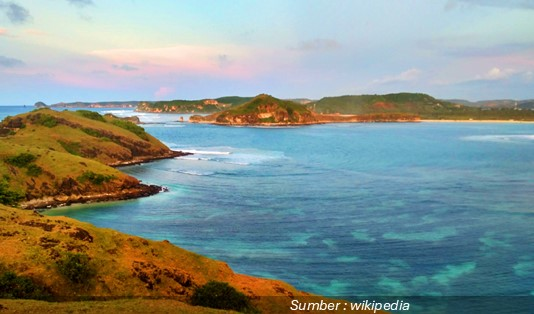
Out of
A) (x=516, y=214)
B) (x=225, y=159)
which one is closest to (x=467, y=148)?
(x=225, y=159)

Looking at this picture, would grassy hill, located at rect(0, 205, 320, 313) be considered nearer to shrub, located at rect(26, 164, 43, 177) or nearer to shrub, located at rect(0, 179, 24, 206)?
shrub, located at rect(0, 179, 24, 206)

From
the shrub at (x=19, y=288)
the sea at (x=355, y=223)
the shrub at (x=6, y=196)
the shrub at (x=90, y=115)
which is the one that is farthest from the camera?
the shrub at (x=90, y=115)

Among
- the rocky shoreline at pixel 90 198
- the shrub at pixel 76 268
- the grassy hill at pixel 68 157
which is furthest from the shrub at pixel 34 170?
the shrub at pixel 76 268

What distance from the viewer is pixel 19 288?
2025 cm

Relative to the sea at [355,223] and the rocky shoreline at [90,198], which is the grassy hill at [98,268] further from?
the rocky shoreline at [90,198]

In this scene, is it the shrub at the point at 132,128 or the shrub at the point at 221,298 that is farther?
the shrub at the point at 132,128

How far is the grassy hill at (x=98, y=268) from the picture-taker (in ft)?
70.2

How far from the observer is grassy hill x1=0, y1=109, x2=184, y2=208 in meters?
59.3

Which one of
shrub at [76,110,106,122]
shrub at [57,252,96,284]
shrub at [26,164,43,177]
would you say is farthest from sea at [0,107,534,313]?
shrub at [76,110,106,122]

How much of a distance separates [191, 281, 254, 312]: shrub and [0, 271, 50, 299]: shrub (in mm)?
7278

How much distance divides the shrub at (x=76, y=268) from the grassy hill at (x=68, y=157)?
2461cm

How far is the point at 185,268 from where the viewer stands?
83.8ft

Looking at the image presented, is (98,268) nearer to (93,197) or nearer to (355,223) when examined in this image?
(355,223)

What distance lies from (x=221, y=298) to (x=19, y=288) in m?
9.60
